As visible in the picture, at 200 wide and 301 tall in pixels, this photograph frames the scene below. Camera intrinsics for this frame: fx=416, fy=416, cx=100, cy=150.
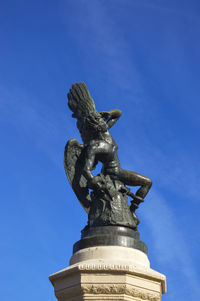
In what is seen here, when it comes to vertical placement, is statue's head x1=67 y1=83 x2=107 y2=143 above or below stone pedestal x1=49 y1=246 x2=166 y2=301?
above

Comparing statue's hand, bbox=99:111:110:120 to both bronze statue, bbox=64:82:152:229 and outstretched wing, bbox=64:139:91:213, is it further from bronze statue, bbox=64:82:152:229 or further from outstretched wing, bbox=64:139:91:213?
outstretched wing, bbox=64:139:91:213

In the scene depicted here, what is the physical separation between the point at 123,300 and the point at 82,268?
80cm

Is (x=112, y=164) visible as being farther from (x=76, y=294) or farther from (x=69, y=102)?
(x=76, y=294)

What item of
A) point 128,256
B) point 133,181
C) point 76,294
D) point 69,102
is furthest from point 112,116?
point 76,294

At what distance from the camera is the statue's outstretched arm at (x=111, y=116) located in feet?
28.8

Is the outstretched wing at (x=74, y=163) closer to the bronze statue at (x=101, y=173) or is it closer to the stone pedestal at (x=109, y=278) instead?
the bronze statue at (x=101, y=173)

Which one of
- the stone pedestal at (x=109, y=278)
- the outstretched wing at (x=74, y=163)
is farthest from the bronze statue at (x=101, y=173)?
the stone pedestal at (x=109, y=278)

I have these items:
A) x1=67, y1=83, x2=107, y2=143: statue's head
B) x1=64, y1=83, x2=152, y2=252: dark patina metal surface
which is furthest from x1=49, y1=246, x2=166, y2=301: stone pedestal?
x1=67, y1=83, x2=107, y2=143: statue's head

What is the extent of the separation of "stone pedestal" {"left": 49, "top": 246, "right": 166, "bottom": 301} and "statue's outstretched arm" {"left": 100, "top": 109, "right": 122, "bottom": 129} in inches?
112

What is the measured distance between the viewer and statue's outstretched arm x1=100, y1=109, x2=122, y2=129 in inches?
345

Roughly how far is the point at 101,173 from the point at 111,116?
4.57 feet

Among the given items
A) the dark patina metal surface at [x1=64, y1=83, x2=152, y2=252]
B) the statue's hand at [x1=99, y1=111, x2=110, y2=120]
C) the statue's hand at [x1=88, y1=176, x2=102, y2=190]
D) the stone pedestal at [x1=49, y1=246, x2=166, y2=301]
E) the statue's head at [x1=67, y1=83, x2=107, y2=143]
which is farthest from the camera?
the statue's hand at [x1=99, y1=111, x2=110, y2=120]

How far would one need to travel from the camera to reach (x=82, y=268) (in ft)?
21.6

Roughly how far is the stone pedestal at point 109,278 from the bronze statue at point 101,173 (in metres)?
0.70
